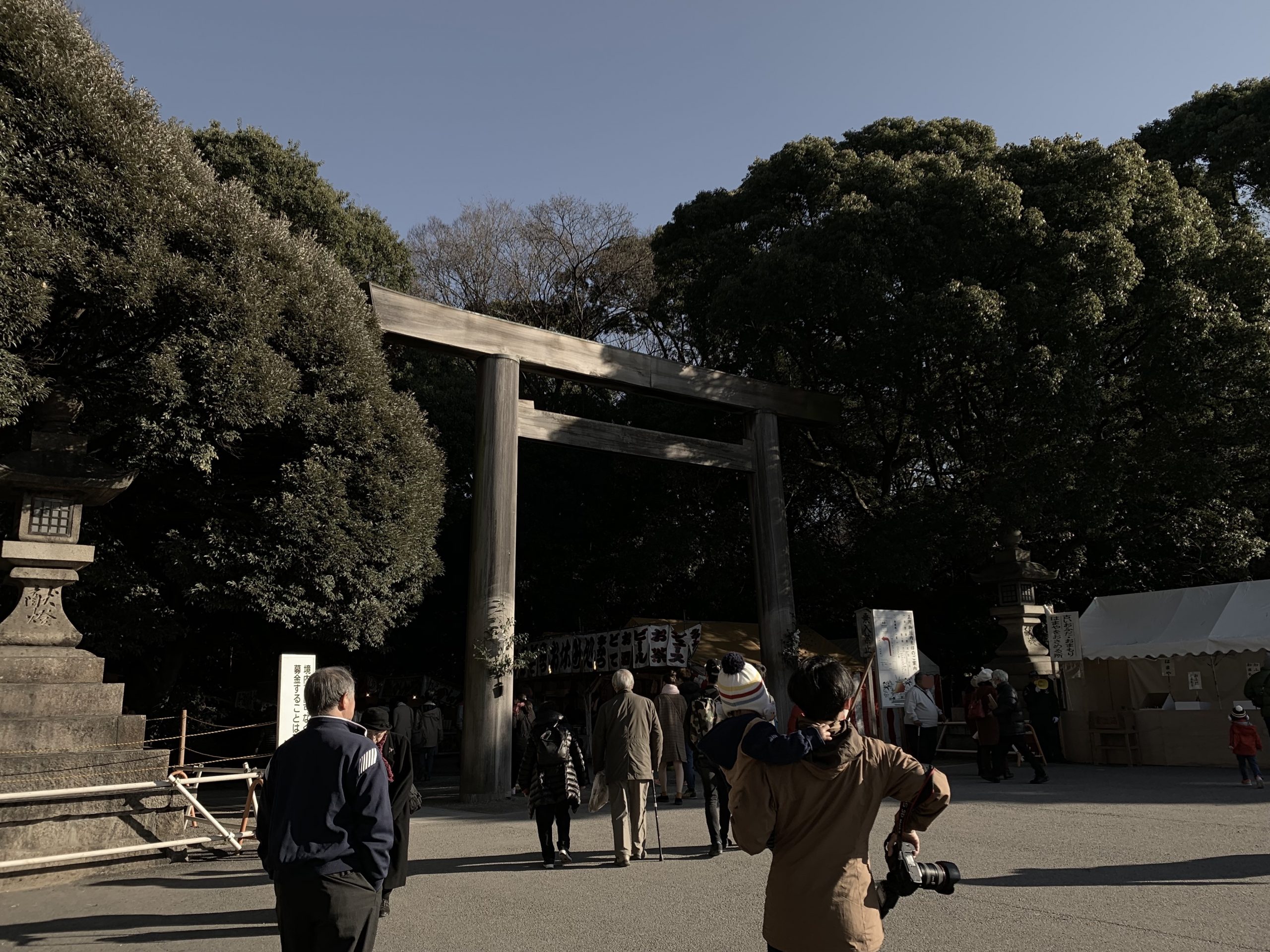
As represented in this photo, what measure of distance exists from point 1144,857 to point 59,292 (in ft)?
33.5

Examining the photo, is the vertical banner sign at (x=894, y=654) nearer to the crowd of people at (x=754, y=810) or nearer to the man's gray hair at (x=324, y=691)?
the crowd of people at (x=754, y=810)

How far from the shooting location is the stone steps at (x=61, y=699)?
7.25 metres

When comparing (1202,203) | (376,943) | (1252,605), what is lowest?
(376,943)

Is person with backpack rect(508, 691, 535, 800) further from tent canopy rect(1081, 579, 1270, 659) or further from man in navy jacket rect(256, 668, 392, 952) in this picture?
man in navy jacket rect(256, 668, 392, 952)

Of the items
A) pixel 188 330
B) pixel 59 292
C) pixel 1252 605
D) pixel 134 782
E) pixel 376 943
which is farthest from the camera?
pixel 1252 605

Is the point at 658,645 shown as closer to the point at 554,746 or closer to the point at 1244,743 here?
the point at 1244,743

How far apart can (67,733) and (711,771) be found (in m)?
5.09

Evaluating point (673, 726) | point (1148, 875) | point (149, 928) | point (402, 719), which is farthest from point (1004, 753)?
point (149, 928)

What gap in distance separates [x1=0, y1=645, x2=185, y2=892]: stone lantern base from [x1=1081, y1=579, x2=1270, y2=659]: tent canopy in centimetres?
1269

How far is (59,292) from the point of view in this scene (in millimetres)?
8688

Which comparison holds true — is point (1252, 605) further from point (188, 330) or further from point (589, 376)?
point (188, 330)

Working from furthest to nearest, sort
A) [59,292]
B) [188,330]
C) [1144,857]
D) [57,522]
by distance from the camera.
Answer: [188,330], [59,292], [57,522], [1144,857]

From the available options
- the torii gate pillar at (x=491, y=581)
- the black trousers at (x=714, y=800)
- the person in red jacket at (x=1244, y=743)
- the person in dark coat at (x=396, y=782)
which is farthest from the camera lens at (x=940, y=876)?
the torii gate pillar at (x=491, y=581)

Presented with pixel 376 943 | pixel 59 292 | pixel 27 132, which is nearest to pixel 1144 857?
pixel 376 943
